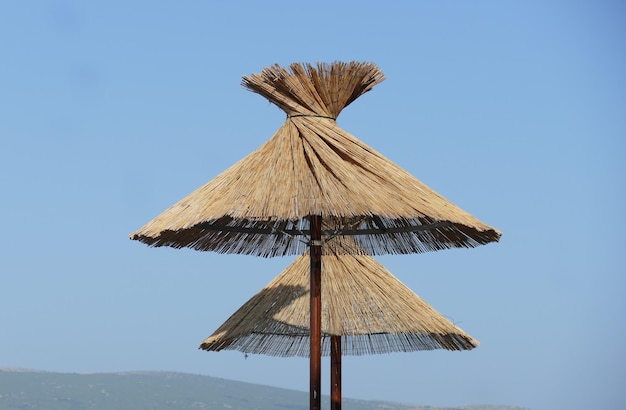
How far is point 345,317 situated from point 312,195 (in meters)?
2.06

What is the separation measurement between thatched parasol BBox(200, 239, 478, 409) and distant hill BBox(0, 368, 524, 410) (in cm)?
4598

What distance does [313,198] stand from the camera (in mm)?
6766

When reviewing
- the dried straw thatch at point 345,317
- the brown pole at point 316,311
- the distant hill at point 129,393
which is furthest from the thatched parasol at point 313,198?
the distant hill at point 129,393

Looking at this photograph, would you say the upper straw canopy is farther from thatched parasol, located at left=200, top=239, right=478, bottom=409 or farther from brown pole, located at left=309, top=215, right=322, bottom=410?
thatched parasol, located at left=200, top=239, right=478, bottom=409

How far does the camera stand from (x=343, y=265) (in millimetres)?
8969

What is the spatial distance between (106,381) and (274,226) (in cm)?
5491

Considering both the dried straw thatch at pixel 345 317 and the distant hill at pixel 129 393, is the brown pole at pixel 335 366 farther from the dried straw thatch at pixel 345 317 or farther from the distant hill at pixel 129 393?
the distant hill at pixel 129 393

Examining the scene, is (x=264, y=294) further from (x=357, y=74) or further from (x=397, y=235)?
(x=357, y=74)

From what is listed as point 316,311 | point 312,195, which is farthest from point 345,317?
point 312,195

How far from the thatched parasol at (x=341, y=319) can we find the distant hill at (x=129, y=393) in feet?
151

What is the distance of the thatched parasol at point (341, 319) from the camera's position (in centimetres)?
861

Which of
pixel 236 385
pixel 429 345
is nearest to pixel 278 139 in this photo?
pixel 429 345

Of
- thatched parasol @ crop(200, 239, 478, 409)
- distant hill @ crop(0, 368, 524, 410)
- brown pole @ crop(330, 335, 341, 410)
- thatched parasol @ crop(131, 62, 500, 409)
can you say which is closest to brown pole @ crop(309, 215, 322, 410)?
thatched parasol @ crop(131, 62, 500, 409)

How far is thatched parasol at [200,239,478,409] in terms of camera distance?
8609mm
